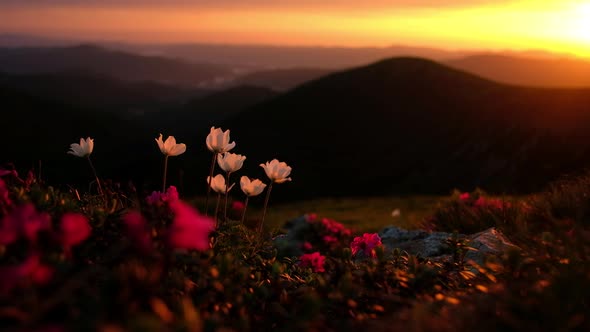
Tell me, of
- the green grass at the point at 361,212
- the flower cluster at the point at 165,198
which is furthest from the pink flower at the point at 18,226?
the green grass at the point at 361,212

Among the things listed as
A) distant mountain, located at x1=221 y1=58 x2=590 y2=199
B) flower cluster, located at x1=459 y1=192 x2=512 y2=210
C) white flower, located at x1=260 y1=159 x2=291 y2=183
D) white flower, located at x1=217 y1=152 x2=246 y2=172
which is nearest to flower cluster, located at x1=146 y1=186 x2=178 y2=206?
white flower, located at x1=217 y1=152 x2=246 y2=172

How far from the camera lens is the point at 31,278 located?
67.3 inches

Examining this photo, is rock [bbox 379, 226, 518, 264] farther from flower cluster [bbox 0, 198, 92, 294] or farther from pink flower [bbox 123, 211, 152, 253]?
flower cluster [bbox 0, 198, 92, 294]

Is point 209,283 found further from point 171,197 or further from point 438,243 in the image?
point 438,243

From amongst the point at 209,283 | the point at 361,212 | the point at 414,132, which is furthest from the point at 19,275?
the point at 414,132

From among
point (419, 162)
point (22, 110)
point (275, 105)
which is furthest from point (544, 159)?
point (22, 110)

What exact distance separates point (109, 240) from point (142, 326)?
5.83 ft

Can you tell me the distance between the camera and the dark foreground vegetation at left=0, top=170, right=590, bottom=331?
1704 mm

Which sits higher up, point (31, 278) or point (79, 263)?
point (31, 278)

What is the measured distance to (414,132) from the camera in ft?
316

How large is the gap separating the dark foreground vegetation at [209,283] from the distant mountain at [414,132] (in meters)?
47.4

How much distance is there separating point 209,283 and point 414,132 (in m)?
97.5

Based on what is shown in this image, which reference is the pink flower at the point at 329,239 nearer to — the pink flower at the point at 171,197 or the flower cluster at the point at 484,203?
the flower cluster at the point at 484,203

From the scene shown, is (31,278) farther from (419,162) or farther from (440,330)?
(419,162)
